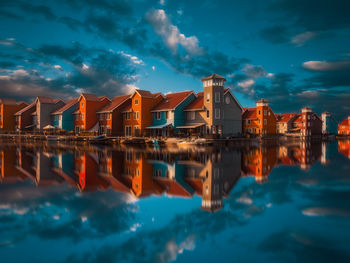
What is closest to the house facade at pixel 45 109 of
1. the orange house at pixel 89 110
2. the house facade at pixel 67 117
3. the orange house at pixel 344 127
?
the house facade at pixel 67 117

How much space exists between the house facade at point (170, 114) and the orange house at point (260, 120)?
25073 millimetres

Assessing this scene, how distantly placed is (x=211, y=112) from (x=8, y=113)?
72863 mm

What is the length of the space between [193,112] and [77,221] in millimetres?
45613

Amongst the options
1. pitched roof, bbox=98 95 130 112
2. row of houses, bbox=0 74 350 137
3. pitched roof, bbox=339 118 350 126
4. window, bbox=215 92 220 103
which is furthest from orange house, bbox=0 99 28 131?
pitched roof, bbox=339 118 350 126

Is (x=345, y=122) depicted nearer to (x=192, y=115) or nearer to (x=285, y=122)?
(x=285, y=122)

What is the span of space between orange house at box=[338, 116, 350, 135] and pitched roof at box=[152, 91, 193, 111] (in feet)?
331

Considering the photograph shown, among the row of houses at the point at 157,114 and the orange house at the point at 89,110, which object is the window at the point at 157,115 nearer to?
the row of houses at the point at 157,114

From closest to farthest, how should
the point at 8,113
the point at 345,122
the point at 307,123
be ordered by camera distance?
the point at 8,113 < the point at 307,123 < the point at 345,122

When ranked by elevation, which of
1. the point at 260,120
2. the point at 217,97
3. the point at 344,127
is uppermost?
the point at 217,97

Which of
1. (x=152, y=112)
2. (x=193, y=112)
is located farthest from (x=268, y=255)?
(x=152, y=112)

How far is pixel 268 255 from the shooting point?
572 centimetres

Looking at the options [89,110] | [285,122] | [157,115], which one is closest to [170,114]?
[157,115]

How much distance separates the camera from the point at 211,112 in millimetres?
49625

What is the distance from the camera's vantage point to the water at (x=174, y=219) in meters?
5.84
